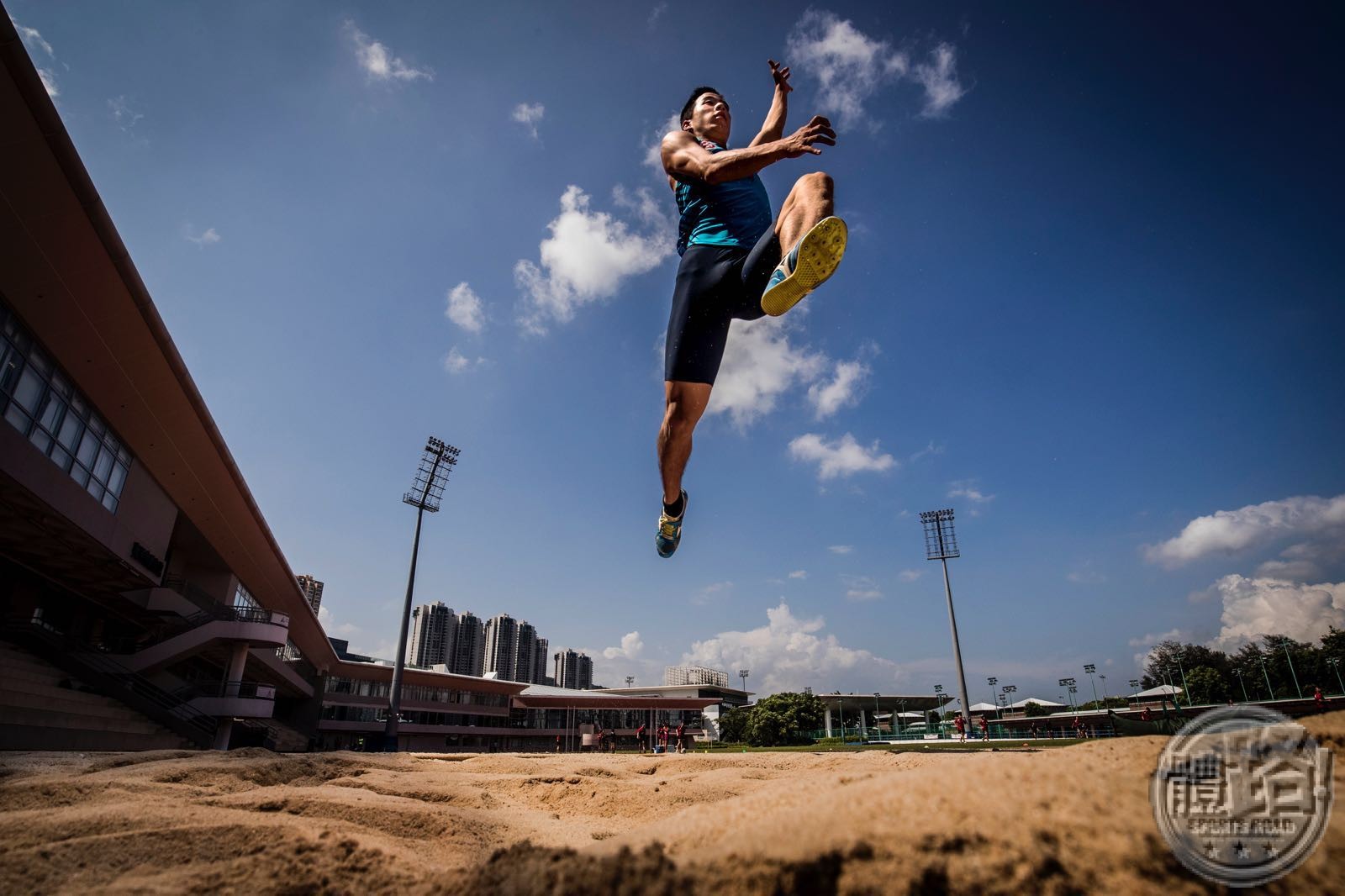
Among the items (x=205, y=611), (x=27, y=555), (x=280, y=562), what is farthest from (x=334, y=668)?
(x=27, y=555)

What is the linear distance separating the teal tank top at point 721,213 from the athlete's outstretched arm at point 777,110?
0.40 metres

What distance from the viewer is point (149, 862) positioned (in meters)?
1.56

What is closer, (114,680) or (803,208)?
(803,208)

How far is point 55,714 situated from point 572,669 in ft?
262

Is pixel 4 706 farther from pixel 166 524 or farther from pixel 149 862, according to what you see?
pixel 149 862

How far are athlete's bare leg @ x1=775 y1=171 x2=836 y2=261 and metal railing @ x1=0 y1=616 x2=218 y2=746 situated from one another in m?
21.2

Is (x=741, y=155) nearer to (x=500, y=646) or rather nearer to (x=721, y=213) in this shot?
(x=721, y=213)

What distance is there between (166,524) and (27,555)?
432cm

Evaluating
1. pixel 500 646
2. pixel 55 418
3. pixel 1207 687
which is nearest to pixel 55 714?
pixel 55 418

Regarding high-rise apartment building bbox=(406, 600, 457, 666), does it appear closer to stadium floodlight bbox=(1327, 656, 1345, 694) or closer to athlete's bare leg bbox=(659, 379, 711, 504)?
athlete's bare leg bbox=(659, 379, 711, 504)

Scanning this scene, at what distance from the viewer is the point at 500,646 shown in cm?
7488

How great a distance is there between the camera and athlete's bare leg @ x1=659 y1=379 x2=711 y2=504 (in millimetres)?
3516

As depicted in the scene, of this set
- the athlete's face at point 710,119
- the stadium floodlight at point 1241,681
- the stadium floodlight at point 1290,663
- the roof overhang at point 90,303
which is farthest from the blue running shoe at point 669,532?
the stadium floodlight at point 1241,681

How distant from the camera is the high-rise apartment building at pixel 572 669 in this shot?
89.0 m
